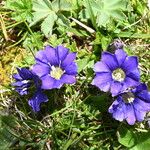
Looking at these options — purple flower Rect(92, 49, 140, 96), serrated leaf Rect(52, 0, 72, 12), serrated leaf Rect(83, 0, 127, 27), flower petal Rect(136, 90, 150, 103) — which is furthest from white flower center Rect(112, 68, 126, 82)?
serrated leaf Rect(52, 0, 72, 12)

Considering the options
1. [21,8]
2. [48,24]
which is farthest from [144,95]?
[21,8]

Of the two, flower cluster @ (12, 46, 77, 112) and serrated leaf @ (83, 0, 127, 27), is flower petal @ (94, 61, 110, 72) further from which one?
serrated leaf @ (83, 0, 127, 27)

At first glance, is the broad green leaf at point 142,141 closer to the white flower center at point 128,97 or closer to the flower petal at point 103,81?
the white flower center at point 128,97

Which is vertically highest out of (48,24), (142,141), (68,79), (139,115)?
(48,24)

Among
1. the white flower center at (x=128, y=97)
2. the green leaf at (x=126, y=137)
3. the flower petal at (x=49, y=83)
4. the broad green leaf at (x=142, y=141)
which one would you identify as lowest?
the broad green leaf at (x=142, y=141)

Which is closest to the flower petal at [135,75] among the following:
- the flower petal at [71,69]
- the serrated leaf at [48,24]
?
the flower petal at [71,69]

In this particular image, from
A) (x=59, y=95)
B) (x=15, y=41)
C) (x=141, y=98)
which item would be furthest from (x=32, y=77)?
(x=141, y=98)

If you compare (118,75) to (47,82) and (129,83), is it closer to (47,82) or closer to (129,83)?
(129,83)
